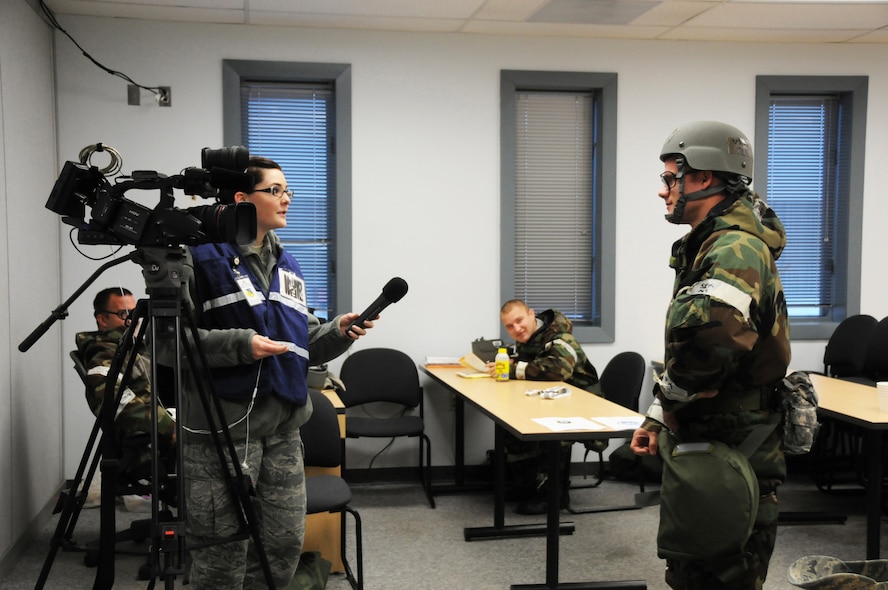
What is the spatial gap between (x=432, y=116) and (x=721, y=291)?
3.70m

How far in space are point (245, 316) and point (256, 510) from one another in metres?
0.57

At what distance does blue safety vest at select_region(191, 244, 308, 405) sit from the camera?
2367mm

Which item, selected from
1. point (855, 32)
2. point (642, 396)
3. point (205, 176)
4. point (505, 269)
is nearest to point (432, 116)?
point (505, 269)

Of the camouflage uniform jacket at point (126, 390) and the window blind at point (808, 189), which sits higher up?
the window blind at point (808, 189)

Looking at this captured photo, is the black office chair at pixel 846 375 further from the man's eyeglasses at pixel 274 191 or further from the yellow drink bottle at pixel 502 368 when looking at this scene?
the man's eyeglasses at pixel 274 191

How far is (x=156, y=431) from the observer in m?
2.07

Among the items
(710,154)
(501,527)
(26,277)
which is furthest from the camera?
(501,527)

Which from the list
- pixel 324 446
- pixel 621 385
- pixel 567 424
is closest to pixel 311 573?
pixel 324 446

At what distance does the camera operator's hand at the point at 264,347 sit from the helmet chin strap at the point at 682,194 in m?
1.14

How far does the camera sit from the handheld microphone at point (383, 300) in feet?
7.79

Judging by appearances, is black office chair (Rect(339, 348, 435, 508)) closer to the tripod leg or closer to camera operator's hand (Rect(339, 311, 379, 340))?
camera operator's hand (Rect(339, 311, 379, 340))

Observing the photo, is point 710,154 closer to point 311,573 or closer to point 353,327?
point 353,327

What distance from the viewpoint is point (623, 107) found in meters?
5.73

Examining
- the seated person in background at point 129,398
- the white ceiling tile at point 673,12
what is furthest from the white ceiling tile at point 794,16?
the seated person in background at point 129,398
